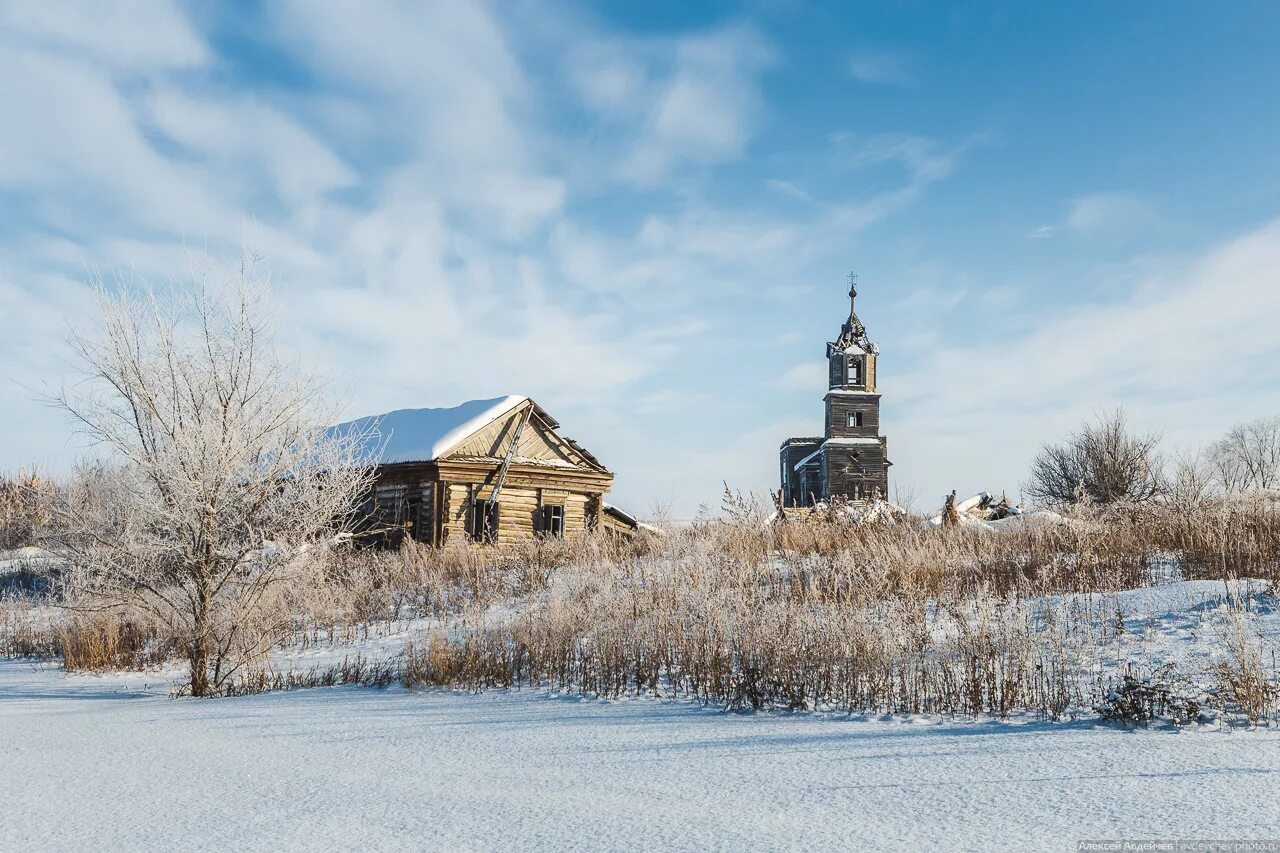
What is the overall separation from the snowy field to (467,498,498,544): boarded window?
16732 millimetres

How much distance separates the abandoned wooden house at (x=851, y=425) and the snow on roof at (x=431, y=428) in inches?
1015

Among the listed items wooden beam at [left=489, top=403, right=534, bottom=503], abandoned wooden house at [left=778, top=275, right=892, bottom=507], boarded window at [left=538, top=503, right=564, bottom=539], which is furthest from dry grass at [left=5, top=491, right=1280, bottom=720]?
abandoned wooden house at [left=778, top=275, right=892, bottom=507]

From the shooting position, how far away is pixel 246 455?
8.30 m

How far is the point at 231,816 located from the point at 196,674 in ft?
16.6

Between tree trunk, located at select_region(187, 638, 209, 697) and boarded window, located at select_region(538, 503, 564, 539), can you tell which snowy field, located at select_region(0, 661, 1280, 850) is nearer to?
tree trunk, located at select_region(187, 638, 209, 697)

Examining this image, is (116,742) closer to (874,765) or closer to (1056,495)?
(874,765)

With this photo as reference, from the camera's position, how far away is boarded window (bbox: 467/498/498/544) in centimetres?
2253

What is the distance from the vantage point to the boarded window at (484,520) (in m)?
22.5

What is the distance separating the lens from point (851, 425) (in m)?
46.7

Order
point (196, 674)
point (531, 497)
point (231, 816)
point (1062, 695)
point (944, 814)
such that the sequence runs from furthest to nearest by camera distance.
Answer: point (531, 497), point (196, 674), point (1062, 695), point (231, 816), point (944, 814)

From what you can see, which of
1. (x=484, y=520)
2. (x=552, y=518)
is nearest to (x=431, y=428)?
(x=484, y=520)

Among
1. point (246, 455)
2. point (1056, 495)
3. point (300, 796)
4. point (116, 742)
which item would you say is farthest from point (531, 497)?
point (1056, 495)

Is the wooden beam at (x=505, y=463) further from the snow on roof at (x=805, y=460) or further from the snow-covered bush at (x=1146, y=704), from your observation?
the snow on roof at (x=805, y=460)

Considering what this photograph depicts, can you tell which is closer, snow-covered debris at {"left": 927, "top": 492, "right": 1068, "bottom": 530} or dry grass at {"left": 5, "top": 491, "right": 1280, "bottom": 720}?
dry grass at {"left": 5, "top": 491, "right": 1280, "bottom": 720}
